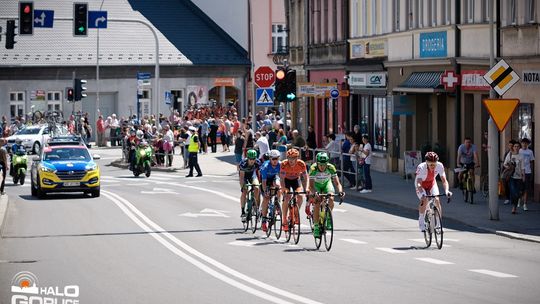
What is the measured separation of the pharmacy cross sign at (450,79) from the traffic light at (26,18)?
1388 centimetres

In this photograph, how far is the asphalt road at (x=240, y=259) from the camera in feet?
53.9

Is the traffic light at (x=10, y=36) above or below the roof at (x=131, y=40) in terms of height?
below

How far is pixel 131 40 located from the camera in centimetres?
8469

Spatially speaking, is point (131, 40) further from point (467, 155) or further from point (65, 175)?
point (467, 155)

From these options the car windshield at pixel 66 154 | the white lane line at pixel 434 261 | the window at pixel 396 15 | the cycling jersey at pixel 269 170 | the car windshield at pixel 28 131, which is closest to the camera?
the white lane line at pixel 434 261

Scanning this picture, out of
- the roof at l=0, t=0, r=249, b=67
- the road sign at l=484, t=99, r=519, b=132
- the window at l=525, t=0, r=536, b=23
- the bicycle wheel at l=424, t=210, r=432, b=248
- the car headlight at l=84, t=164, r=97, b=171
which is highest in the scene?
the roof at l=0, t=0, r=249, b=67

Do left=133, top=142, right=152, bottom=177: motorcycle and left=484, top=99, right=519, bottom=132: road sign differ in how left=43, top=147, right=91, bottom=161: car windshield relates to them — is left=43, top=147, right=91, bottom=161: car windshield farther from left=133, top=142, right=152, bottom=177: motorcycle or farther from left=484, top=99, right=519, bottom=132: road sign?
left=484, top=99, right=519, bottom=132: road sign

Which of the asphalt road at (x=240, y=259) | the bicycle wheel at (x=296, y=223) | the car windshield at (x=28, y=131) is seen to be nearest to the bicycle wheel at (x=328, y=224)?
the asphalt road at (x=240, y=259)

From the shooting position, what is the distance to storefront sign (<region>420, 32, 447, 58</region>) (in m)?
39.8

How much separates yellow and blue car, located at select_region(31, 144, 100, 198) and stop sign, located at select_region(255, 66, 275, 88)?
216 inches

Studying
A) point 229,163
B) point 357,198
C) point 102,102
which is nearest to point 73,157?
point 357,198

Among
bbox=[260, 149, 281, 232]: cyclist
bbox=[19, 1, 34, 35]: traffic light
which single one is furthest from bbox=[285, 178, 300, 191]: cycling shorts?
bbox=[19, 1, 34, 35]: traffic light

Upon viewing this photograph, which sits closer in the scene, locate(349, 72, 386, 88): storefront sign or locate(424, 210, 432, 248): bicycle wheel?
locate(424, 210, 432, 248): bicycle wheel

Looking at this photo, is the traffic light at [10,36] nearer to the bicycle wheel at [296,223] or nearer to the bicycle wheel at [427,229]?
the bicycle wheel at [296,223]
